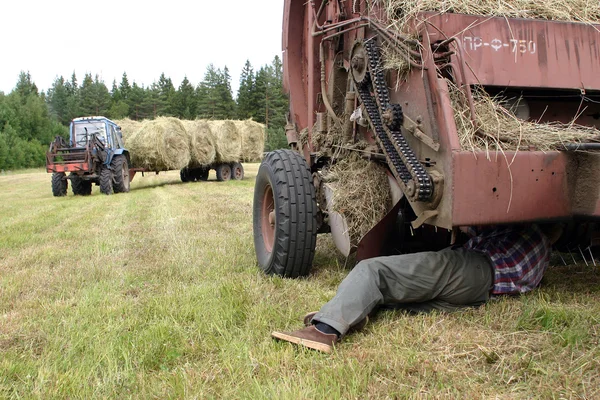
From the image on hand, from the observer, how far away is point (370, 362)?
2.15 meters

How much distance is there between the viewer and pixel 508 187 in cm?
233

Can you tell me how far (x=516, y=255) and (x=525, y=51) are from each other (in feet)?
3.74

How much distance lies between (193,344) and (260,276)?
4.66 ft

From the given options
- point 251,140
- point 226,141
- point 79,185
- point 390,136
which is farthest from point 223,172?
point 390,136

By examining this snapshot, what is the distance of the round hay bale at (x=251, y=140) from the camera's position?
21.0 meters

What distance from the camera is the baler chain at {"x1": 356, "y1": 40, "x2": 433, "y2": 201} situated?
2478 mm

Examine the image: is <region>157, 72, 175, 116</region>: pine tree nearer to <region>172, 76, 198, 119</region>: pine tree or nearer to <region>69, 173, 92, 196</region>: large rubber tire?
<region>172, 76, 198, 119</region>: pine tree

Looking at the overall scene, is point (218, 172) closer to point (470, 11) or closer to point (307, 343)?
point (470, 11)

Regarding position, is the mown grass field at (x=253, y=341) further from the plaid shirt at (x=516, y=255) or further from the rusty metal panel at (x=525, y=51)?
the rusty metal panel at (x=525, y=51)

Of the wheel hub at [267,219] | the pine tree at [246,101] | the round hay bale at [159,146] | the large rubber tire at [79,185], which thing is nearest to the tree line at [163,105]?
the pine tree at [246,101]

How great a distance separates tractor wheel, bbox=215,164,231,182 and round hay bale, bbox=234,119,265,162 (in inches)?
34.1

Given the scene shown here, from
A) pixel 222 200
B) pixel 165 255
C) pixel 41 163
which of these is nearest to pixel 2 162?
pixel 41 163

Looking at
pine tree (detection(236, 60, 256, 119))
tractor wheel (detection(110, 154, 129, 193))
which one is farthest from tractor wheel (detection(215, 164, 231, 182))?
pine tree (detection(236, 60, 256, 119))

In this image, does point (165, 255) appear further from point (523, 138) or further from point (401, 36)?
point (523, 138)
